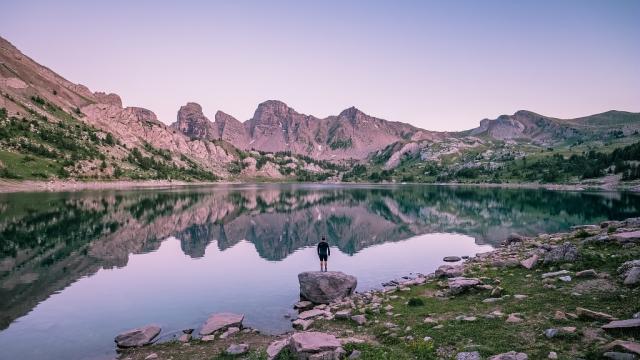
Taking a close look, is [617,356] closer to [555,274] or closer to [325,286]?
[555,274]

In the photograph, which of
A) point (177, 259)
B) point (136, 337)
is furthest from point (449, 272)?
point (177, 259)

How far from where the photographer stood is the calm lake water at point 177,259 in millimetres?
30344

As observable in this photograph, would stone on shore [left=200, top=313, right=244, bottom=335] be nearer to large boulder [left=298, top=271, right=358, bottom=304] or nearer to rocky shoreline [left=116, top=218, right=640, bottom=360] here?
rocky shoreline [left=116, top=218, right=640, bottom=360]

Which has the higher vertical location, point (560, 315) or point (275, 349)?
point (560, 315)

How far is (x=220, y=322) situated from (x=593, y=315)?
75.7 ft

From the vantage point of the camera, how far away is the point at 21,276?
43281 mm

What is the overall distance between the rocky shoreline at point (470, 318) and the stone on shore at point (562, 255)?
77 mm

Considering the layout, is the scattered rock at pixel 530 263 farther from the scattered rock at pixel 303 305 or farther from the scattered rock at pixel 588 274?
the scattered rock at pixel 303 305

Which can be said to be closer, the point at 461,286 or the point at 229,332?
the point at 229,332

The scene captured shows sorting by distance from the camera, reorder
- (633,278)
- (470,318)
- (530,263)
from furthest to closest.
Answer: (530,263) → (633,278) → (470,318)

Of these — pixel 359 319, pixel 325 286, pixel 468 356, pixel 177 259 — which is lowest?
pixel 177 259

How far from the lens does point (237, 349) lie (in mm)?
22859

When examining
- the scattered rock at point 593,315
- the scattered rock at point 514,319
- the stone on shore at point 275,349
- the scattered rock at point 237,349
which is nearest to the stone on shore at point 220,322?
the scattered rock at point 237,349

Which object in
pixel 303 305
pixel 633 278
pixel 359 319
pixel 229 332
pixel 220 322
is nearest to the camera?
pixel 633 278
